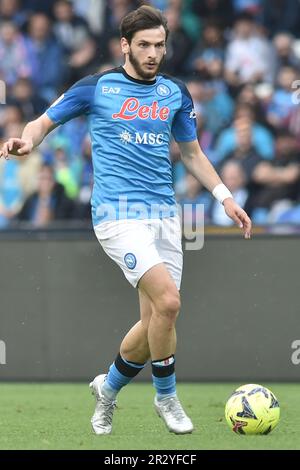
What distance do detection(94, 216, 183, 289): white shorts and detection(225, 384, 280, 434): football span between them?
0.82m

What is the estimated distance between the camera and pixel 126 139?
6.86m

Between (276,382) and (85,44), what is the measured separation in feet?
18.6

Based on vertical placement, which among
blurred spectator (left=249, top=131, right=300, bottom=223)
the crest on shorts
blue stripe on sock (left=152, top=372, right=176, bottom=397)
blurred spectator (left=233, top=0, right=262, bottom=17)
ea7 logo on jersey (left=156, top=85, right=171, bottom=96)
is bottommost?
blue stripe on sock (left=152, top=372, right=176, bottom=397)

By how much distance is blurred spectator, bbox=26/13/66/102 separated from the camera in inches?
546

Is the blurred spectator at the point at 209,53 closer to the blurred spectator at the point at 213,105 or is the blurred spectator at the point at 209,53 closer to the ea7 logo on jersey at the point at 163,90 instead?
the blurred spectator at the point at 213,105

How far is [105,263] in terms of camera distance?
10695 mm

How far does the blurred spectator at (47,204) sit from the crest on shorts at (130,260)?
526 cm

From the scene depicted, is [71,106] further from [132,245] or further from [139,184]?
[132,245]

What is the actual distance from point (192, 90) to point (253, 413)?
7.12m

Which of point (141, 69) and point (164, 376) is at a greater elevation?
point (141, 69)

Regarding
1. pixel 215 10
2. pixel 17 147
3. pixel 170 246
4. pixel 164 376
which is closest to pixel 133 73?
pixel 17 147

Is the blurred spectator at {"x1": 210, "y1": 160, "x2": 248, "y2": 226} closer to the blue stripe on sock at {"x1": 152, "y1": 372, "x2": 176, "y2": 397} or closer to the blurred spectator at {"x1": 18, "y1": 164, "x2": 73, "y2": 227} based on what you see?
the blurred spectator at {"x1": 18, "y1": 164, "x2": 73, "y2": 227}

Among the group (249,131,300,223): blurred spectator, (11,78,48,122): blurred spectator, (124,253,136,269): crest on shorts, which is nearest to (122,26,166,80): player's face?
(124,253,136,269): crest on shorts

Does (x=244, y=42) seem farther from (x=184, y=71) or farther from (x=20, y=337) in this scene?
(x=20, y=337)
